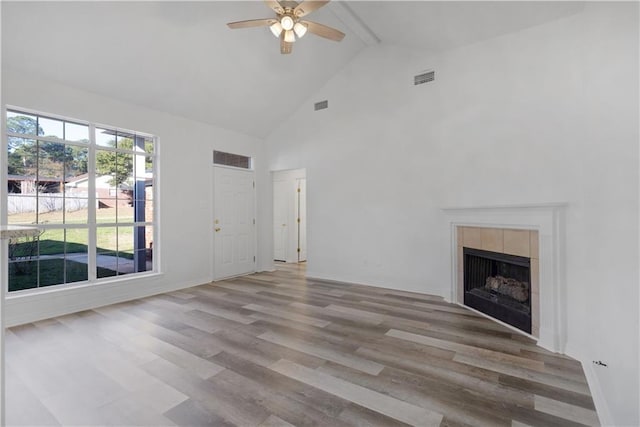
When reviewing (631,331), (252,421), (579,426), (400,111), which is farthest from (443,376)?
(400,111)

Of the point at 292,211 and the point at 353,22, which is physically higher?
the point at 353,22

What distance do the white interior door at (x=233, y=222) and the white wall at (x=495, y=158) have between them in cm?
89

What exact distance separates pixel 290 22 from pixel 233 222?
394cm

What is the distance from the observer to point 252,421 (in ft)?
6.26

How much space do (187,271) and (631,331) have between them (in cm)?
544

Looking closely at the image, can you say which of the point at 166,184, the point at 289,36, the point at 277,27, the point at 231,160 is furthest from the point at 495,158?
the point at 166,184

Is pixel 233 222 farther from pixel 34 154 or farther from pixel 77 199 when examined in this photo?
pixel 34 154

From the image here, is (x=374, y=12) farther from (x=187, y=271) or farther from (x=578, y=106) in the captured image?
(x=187, y=271)

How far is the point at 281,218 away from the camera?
8.16 meters

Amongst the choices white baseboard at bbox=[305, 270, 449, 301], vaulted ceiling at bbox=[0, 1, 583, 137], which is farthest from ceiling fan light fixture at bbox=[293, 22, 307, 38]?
white baseboard at bbox=[305, 270, 449, 301]

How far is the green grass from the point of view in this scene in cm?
375

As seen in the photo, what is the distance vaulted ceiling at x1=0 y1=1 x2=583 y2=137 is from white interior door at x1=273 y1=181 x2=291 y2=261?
9.49 feet

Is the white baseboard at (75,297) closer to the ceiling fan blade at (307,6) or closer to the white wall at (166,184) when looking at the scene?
the white wall at (166,184)

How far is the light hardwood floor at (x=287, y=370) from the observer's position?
1977 millimetres
